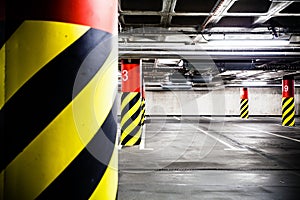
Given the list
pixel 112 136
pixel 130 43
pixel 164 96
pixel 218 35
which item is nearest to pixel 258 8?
pixel 218 35

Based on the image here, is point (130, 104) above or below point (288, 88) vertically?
below

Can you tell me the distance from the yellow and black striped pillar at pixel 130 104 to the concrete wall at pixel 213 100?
19.4m

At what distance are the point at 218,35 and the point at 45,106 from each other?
7109 millimetres

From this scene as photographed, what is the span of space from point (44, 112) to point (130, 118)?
7772 millimetres

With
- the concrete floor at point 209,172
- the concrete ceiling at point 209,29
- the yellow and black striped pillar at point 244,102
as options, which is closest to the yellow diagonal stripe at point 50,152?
the concrete floor at point 209,172

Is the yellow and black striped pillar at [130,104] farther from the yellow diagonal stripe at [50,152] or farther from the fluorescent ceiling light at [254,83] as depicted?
the fluorescent ceiling light at [254,83]

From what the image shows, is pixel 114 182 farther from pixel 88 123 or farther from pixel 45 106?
pixel 45 106

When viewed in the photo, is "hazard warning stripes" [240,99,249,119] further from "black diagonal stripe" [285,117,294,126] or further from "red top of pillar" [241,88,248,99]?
"black diagonal stripe" [285,117,294,126]

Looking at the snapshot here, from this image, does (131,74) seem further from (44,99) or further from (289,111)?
(289,111)

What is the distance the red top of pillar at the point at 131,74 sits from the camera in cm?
893

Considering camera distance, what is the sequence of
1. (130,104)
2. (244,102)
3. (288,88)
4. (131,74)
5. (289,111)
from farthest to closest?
(244,102)
(288,88)
(289,111)
(131,74)
(130,104)

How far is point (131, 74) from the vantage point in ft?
29.6

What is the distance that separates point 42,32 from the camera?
0.98 metres

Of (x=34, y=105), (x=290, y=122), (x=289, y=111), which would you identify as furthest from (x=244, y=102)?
(x=34, y=105)
